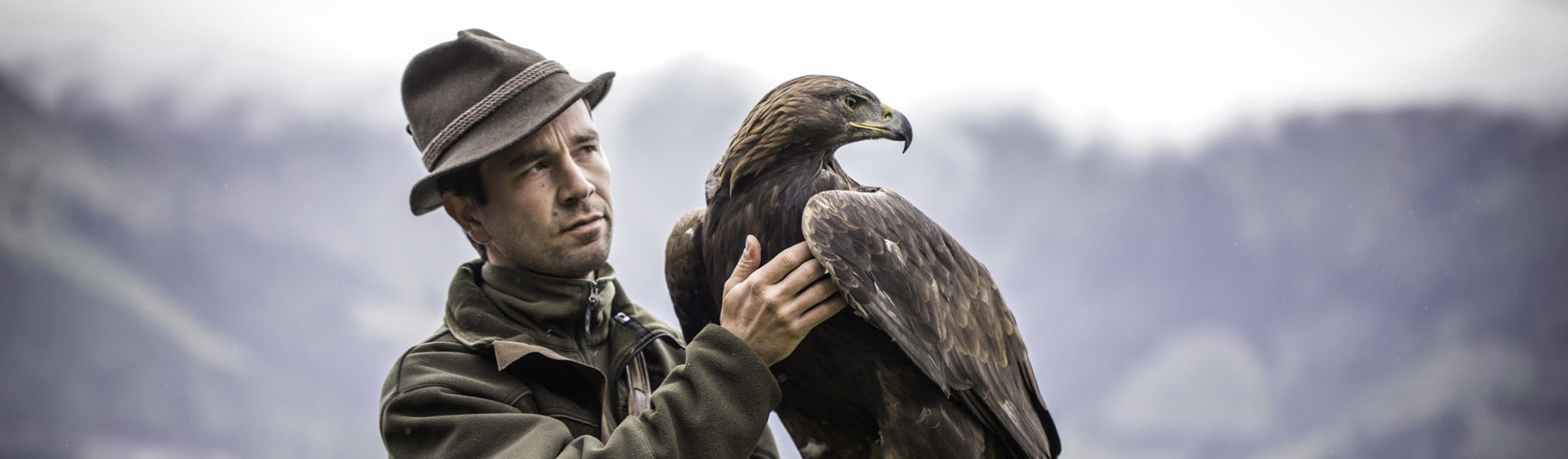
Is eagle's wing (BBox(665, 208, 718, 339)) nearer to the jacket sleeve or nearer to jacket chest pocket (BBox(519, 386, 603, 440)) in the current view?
jacket chest pocket (BBox(519, 386, 603, 440))

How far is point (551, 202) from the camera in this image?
192 cm

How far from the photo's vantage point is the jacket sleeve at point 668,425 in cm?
156

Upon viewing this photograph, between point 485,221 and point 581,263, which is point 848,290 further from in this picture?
point 485,221

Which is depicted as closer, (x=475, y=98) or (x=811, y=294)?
(x=811, y=294)

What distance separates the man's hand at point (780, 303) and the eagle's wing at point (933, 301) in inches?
1.5

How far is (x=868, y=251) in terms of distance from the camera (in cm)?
174

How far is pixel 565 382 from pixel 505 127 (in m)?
0.49

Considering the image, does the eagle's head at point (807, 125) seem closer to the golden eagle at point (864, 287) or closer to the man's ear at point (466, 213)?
the golden eagle at point (864, 287)

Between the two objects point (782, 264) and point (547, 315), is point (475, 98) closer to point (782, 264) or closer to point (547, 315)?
point (547, 315)

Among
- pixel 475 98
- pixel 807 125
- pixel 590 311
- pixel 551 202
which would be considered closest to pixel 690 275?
pixel 590 311

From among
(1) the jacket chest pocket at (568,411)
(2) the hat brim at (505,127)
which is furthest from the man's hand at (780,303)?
(2) the hat brim at (505,127)

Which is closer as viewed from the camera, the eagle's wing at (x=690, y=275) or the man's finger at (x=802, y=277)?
the man's finger at (x=802, y=277)

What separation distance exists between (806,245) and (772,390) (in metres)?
0.25

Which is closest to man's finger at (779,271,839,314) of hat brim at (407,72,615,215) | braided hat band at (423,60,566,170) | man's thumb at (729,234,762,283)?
man's thumb at (729,234,762,283)
